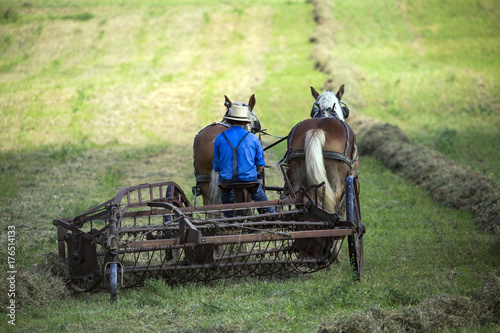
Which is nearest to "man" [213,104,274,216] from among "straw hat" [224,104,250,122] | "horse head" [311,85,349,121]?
"straw hat" [224,104,250,122]

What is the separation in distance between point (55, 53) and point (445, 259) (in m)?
29.7

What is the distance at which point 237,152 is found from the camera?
24.1ft

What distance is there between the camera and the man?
7.36 meters

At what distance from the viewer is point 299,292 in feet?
20.2

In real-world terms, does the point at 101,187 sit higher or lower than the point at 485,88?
higher

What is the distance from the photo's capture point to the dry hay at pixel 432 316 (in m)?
4.90

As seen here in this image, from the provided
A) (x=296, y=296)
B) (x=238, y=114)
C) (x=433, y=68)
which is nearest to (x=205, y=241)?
(x=296, y=296)

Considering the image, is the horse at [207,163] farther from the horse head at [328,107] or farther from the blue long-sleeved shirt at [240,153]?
the horse head at [328,107]

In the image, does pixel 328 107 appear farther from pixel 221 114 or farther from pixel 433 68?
pixel 433 68

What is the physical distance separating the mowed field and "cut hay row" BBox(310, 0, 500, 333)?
90mm

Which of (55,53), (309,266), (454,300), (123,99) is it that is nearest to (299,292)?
(309,266)

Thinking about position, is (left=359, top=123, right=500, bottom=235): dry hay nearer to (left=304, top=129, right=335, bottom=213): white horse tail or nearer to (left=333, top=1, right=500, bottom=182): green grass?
(left=333, top=1, right=500, bottom=182): green grass

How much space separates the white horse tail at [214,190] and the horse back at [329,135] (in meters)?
1.18

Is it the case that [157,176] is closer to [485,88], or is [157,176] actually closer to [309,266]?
[309,266]
